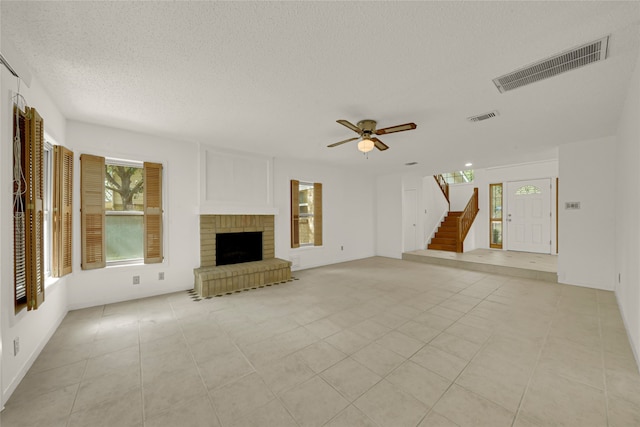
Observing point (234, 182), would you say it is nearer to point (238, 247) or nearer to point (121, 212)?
point (238, 247)

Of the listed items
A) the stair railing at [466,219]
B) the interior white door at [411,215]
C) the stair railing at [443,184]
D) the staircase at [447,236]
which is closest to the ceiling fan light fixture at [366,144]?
the interior white door at [411,215]

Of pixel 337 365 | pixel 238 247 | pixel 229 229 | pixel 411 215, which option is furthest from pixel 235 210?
pixel 411 215

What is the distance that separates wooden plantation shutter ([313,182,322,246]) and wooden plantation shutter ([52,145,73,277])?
445 centimetres

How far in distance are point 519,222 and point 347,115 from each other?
22.9 feet

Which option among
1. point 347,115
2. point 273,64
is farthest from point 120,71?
point 347,115

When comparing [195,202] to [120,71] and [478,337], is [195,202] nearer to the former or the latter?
[120,71]

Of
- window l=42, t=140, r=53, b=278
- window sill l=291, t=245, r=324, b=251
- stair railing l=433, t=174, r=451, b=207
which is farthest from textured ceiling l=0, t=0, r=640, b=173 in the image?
stair railing l=433, t=174, r=451, b=207

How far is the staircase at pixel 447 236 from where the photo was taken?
7.88 metres

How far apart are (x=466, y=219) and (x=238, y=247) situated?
6.78 m


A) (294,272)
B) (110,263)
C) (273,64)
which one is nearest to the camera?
(273,64)

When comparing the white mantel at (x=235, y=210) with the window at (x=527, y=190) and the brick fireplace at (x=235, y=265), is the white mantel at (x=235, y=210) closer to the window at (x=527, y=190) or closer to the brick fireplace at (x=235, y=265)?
the brick fireplace at (x=235, y=265)

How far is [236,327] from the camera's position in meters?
2.97

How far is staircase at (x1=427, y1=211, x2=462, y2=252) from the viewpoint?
310 inches

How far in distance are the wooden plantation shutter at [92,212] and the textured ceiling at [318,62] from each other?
69cm
